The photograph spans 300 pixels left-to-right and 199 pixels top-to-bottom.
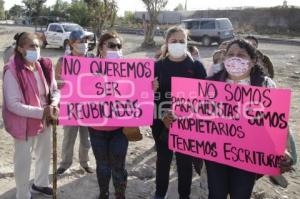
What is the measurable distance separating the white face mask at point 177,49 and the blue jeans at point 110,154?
35.9 inches

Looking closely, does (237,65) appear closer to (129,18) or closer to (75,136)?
(75,136)

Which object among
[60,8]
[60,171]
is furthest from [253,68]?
[60,8]

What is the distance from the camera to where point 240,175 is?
3.42m

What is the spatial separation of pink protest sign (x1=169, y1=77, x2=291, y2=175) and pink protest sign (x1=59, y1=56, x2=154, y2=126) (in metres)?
0.40

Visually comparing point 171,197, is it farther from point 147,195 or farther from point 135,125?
point 135,125

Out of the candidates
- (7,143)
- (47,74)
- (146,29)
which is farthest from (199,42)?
(47,74)

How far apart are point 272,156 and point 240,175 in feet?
0.96

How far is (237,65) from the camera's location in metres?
3.39

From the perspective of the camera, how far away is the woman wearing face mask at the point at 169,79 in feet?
13.8

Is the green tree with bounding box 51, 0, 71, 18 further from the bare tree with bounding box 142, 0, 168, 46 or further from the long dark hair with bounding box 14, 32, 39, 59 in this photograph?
the long dark hair with bounding box 14, 32, 39, 59

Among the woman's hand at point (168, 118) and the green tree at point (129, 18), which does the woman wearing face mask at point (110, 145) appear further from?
the green tree at point (129, 18)

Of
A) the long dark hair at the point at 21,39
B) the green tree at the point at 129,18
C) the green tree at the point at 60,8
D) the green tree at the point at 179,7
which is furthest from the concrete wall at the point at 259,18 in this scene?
the long dark hair at the point at 21,39

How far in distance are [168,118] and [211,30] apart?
24.2 meters

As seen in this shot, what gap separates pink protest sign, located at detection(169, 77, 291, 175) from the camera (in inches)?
132
